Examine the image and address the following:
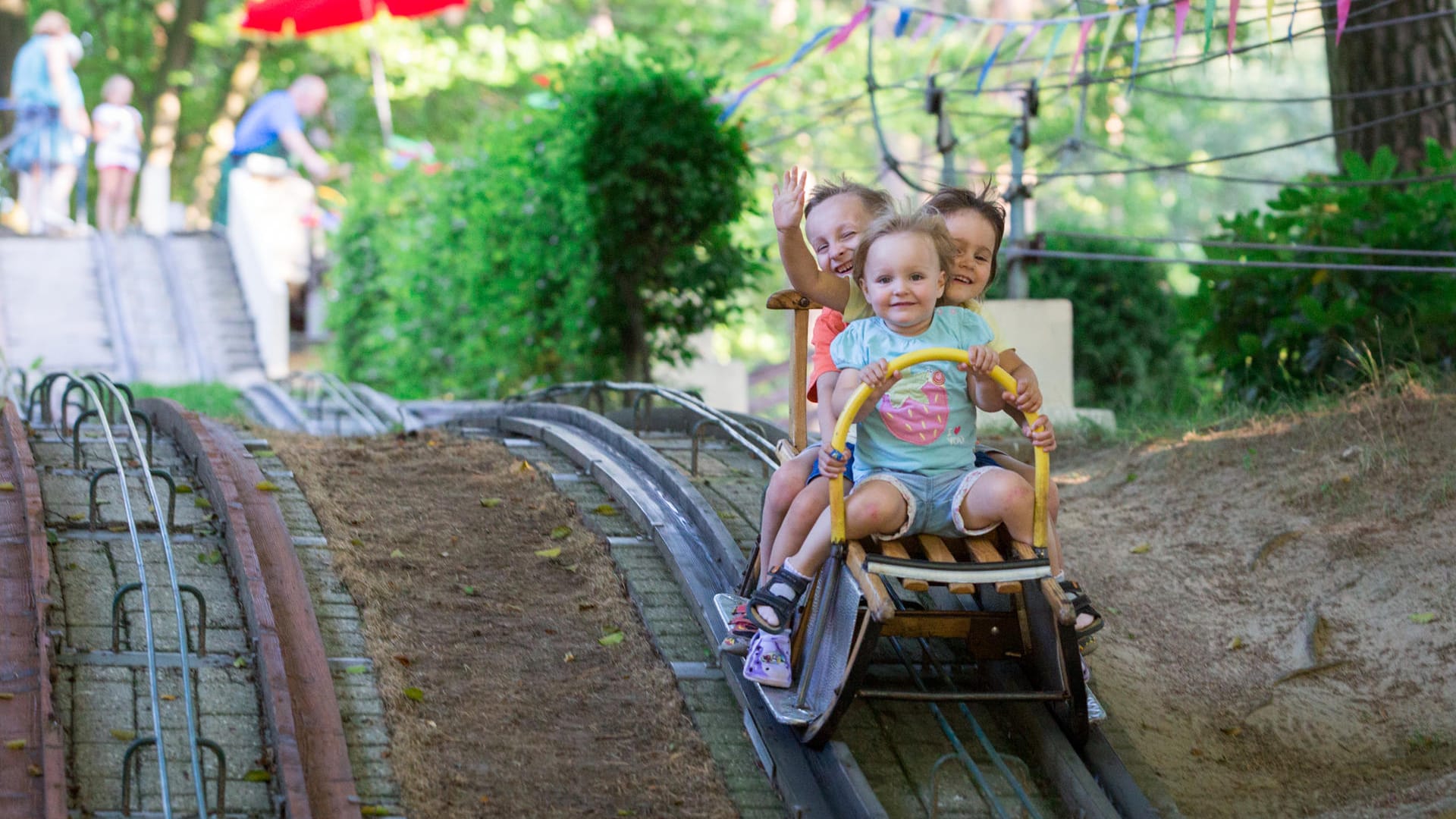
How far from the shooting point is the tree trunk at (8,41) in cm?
2161

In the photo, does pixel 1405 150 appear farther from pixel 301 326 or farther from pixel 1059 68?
pixel 301 326

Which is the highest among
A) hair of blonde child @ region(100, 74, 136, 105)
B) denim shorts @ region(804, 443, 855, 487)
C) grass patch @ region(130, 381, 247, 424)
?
hair of blonde child @ region(100, 74, 136, 105)

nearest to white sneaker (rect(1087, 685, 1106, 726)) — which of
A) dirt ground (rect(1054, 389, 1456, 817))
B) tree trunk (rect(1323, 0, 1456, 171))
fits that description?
dirt ground (rect(1054, 389, 1456, 817))

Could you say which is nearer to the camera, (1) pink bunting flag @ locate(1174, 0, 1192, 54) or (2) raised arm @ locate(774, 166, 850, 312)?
(2) raised arm @ locate(774, 166, 850, 312)

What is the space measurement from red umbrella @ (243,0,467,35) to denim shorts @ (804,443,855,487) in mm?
15278

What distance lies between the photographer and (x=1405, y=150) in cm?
896

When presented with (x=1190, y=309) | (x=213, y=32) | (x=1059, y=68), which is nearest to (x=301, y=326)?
(x=213, y=32)

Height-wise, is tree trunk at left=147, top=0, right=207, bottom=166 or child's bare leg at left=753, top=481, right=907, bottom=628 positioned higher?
tree trunk at left=147, top=0, right=207, bottom=166

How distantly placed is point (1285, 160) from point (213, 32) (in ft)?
109

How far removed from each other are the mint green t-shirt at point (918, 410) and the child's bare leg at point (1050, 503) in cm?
21

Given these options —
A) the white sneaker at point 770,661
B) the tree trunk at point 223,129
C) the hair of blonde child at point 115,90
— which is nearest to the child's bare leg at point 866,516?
the white sneaker at point 770,661

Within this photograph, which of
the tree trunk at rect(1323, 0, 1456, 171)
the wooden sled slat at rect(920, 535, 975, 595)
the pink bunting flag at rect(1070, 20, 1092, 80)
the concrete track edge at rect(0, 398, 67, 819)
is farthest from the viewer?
the tree trunk at rect(1323, 0, 1456, 171)

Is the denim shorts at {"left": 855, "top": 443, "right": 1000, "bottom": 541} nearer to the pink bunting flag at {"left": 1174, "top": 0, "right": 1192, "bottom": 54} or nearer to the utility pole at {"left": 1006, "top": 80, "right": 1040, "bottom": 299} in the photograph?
the pink bunting flag at {"left": 1174, "top": 0, "right": 1192, "bottom": 54}

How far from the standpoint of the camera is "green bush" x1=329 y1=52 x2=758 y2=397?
1010 cm
